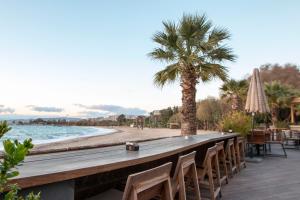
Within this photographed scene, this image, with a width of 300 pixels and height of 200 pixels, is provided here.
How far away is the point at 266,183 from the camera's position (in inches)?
168

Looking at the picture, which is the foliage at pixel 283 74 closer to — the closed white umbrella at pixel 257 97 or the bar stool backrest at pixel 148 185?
the closed white umbrella at pixel 257 97

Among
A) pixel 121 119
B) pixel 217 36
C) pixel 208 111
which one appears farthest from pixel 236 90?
pixel 121 119

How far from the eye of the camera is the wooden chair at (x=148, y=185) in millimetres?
1240

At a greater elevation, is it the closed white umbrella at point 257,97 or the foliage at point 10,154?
the closed white umbrella at point 257,97

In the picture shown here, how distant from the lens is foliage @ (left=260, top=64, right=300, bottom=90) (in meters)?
30.6

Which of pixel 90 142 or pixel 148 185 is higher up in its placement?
pixel 148 185

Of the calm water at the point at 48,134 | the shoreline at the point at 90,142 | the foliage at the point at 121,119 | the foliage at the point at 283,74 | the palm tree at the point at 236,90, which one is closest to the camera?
the shoreline at the point at 90,142

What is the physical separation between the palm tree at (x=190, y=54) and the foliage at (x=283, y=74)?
24.8 metres

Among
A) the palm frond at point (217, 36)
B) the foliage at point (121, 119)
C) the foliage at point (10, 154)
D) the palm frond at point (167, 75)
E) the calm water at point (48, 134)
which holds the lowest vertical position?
the calm water at point (48, 134)

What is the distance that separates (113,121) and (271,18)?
149 ft

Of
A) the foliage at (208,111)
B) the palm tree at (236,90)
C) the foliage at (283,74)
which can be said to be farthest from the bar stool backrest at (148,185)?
the foliage at (283,74)

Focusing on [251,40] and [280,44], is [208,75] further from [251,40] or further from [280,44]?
[280,44]

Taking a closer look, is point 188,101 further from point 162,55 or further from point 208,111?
point 208,111

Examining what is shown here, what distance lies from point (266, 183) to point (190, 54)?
4.97 metres
